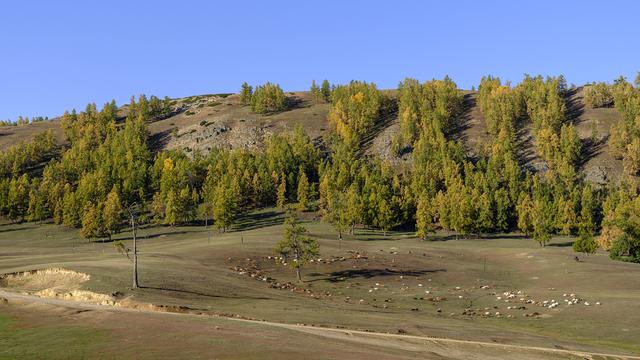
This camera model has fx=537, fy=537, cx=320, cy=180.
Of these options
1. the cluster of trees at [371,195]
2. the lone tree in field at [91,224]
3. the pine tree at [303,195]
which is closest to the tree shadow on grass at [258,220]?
the cluster of trees at [371,195]

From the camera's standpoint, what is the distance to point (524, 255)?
102625 mm

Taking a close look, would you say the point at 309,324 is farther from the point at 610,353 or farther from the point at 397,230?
the point at 397,230

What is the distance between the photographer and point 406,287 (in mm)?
73688

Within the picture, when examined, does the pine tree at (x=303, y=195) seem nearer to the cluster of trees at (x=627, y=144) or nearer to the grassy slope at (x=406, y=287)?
the grassy slope at (x=406, y=287)

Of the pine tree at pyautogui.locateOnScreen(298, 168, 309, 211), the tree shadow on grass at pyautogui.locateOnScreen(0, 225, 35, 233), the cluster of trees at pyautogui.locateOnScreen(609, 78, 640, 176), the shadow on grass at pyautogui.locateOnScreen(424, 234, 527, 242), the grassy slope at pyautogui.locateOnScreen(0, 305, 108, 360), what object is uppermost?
the cluster of trees at pyautogui.locateOnScreen(609, 78, 640, 176)

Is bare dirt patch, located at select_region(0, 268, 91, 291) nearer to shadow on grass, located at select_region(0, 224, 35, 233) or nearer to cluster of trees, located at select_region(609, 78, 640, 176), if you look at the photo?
shadow on grass, located at select_region(0, 224, 35, 233)

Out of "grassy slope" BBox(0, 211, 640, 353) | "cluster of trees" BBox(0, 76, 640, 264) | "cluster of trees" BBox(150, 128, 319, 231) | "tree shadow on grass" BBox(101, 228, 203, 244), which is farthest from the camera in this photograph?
"cluster of trees" BBox(150, 128, 319, 231)

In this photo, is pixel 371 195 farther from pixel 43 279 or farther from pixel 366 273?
pixel 43 279

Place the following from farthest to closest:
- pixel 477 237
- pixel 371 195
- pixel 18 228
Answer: pixel 18 228 → pixel 371 195 → pixel 477 237

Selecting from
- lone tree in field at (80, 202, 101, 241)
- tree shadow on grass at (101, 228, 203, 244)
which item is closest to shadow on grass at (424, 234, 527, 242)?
tree shadow on grass at (101, 228, 203, 244)

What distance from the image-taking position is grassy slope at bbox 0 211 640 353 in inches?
1742

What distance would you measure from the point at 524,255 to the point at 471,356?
77.2 m

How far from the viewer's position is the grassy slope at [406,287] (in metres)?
44.2

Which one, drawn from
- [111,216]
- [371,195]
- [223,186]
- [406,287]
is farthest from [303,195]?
[406,287]
